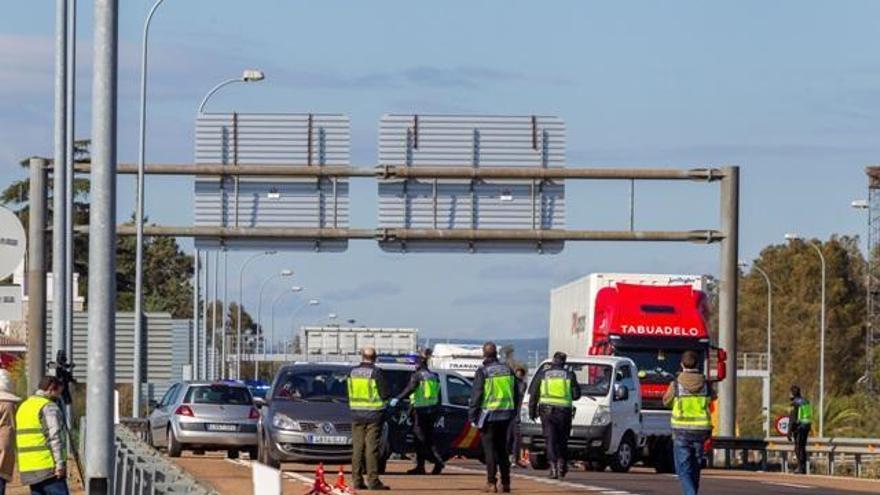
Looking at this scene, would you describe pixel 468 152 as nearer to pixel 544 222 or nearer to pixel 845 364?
pixel 544 222

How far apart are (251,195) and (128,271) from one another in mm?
63075

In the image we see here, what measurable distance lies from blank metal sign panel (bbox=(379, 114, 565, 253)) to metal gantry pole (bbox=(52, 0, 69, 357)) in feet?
46.6

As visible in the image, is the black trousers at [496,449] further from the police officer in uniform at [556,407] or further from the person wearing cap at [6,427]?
the person wearing cap at [6,427]

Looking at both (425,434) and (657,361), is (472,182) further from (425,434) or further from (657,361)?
(425,434)

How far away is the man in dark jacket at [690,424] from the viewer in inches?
943

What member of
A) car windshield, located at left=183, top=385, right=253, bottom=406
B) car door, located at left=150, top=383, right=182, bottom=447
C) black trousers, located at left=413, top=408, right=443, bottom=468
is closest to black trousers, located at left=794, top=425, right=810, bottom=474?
car windshield, located at left=183, top=385, right=253, bottom=406

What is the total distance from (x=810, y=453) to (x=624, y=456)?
12311mm

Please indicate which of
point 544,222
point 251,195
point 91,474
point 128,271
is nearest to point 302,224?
point 251,195

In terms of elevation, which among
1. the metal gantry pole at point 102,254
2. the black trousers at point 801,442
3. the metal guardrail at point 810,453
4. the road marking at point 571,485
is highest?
the metal gantry pole at point 102,254

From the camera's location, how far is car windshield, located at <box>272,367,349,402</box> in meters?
32.1

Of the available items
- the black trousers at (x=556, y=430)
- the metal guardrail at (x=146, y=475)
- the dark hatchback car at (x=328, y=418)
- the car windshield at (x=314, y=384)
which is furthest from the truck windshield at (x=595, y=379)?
the metal guardrail at (x=146, y=475)

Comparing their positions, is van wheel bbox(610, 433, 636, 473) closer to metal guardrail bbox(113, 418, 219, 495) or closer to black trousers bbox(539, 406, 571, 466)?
black trousers bbox(539, 406, 571, 466)

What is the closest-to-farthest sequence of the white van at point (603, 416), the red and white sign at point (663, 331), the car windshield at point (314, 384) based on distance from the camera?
the car windshield at point (314, 384)
the white van at point (603, 416)
the red and white sign at point (663, 331)

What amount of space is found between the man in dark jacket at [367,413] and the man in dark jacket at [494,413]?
1.13 metres
